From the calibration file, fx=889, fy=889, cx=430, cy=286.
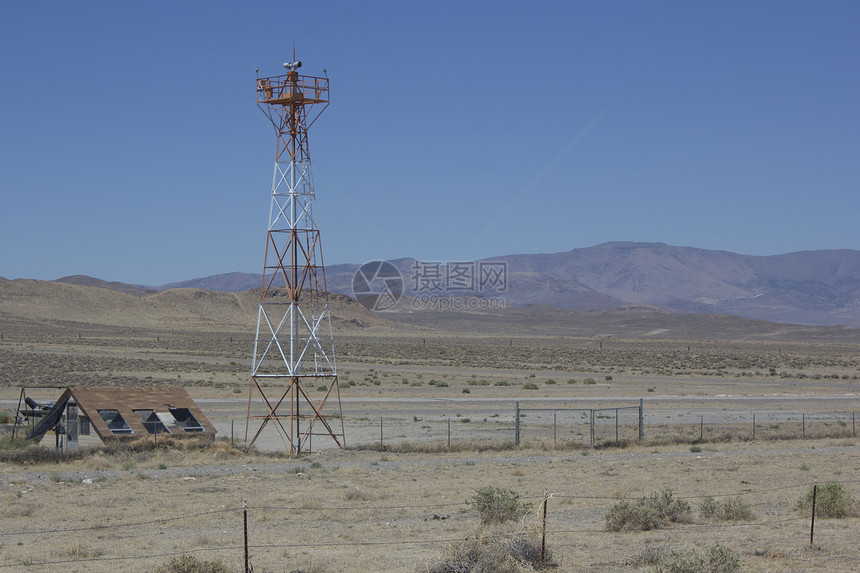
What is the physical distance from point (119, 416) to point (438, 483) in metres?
9.64

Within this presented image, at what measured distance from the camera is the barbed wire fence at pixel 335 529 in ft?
42.0

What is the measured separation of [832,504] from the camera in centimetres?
1533

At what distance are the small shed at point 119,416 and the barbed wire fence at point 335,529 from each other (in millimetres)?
8511

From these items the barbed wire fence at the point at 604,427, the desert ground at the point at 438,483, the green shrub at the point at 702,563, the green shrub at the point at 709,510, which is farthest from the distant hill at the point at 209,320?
the green shrub at the point at 702,563

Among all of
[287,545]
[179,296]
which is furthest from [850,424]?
[179,296]

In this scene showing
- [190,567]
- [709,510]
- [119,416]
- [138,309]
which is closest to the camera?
[190,567]

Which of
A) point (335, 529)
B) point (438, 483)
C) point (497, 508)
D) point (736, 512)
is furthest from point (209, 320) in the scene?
point (736, 512)

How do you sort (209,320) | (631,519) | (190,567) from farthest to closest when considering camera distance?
(209,320), (631,519), (190,567)

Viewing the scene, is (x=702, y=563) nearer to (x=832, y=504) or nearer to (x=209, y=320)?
A: (x=832, y=504)

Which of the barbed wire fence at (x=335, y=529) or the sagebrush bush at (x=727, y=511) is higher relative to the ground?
the sagebrush bush at (x=727, y=511)

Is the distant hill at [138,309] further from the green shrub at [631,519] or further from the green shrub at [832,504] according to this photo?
the green shrub at [832,504]

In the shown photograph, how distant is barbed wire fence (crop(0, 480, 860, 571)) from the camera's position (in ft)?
42.0

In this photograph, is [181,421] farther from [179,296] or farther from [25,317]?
[179,296]

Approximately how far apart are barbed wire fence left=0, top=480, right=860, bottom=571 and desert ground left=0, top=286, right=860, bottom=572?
7cm
